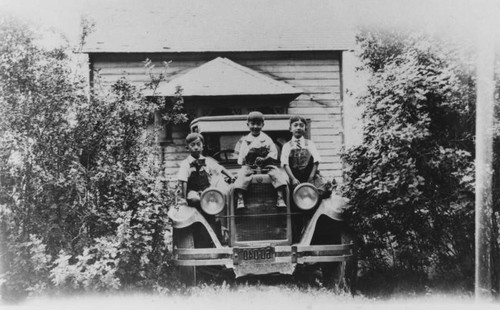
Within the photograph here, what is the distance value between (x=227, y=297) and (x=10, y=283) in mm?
2381

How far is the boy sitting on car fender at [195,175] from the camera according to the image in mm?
5539

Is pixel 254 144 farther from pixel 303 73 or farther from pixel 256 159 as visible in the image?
pixel 303 73

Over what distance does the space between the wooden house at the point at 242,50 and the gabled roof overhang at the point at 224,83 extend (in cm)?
5

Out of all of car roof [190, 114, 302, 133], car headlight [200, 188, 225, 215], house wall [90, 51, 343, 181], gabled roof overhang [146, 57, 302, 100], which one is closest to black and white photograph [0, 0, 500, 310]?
car headlight [200, 188, 225, 215]

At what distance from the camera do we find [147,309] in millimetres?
4371

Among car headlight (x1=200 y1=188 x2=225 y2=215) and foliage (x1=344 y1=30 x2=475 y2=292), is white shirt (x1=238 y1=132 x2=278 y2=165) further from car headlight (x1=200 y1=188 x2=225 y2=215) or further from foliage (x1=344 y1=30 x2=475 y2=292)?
foliage (x1=344 y1=30 x2=475 y2=292)

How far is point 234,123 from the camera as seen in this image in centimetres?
681

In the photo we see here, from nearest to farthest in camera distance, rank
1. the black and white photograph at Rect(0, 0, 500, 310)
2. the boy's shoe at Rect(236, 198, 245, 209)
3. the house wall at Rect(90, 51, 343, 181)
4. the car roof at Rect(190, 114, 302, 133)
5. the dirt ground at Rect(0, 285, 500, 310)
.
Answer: the dirt ground at Rect(0, 285, 500, 310)
the black and white photograph at Rect(0, 0, 500, 310)
the boy's shoe at Rect(236, 198, 245, 209)
the car roof at Rect(190, 114, 302, 133)
the house wall at Rect(90, 51, 343, 181)

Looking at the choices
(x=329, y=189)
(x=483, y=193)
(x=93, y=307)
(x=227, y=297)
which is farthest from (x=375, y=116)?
(x=93, y=307)

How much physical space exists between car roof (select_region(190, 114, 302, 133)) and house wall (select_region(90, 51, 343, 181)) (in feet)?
16.7

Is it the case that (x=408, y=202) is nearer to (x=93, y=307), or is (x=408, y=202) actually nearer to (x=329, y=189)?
(x=329, y=189)

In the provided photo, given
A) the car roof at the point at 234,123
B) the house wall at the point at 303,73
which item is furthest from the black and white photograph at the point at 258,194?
the house wall at the point at 303,73

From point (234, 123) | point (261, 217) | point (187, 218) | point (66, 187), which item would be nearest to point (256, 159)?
point (261, 217)

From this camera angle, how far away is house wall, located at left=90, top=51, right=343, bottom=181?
37.8ft
